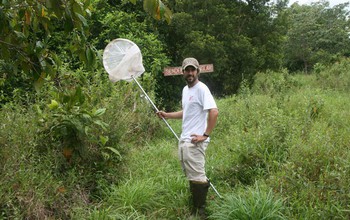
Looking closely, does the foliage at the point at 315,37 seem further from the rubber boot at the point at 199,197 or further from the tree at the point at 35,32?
the tree at the point at 35,32

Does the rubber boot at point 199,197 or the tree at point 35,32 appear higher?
the tree at point 35,32

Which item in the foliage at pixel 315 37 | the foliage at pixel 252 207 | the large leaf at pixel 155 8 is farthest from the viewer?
the foliage at pixel 315 37

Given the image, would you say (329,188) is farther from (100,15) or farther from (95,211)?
(100,15)

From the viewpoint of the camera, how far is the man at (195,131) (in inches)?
140

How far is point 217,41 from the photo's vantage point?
1335 centimetres

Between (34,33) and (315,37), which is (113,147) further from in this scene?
(315,37)

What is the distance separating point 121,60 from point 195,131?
1.51 metres

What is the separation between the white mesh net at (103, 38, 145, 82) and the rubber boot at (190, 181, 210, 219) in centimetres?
168

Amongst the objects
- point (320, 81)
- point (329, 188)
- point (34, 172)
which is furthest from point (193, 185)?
point (320, 81)

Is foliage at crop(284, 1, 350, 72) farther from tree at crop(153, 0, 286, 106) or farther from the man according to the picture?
the man

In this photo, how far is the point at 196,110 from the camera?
3613 millimetres

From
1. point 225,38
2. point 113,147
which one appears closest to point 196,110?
point 113,147

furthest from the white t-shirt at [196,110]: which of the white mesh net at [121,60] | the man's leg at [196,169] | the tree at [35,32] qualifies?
the tree at [35,32]

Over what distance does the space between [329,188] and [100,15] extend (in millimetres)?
8308
